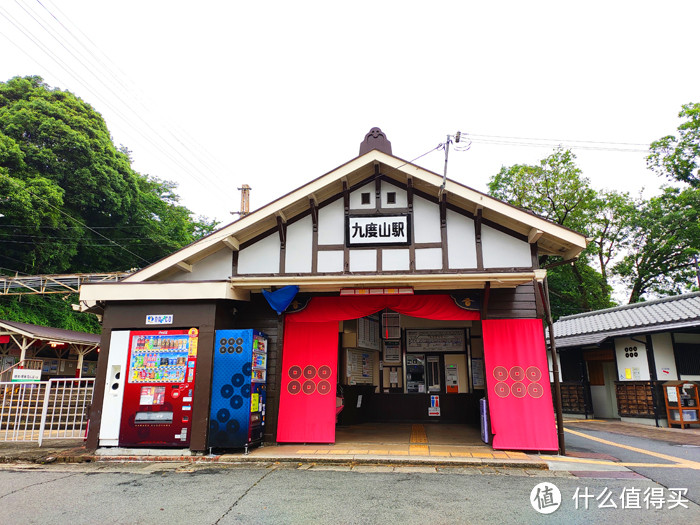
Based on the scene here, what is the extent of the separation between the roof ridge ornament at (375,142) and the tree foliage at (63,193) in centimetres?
1806

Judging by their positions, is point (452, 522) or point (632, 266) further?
point (632, 266)

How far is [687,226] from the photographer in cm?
2208

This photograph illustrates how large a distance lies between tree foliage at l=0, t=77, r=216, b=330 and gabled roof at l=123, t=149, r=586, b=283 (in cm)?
1575

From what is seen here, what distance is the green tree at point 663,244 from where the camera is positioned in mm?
21953

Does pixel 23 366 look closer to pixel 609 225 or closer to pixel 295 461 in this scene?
pixel 295 461

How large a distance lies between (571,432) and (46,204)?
23.1 meters

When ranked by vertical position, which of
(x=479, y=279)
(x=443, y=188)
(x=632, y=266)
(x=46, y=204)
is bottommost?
(x=479, y=279)

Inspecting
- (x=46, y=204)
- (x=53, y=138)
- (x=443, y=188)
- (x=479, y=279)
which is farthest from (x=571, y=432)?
(x=53, y=138)

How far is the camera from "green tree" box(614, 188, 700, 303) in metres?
22.0

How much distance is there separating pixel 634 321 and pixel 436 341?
24.2 ft

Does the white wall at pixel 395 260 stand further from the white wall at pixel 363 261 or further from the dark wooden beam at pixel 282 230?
the dark wooden beam at pixel 282 230

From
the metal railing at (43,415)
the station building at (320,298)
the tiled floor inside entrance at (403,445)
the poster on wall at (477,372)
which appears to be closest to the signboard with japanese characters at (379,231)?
the station building at (320,298)

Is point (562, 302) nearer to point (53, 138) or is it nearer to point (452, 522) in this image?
point (452, 522)

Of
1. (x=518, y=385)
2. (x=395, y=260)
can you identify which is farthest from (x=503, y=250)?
(x=518, y=385)
